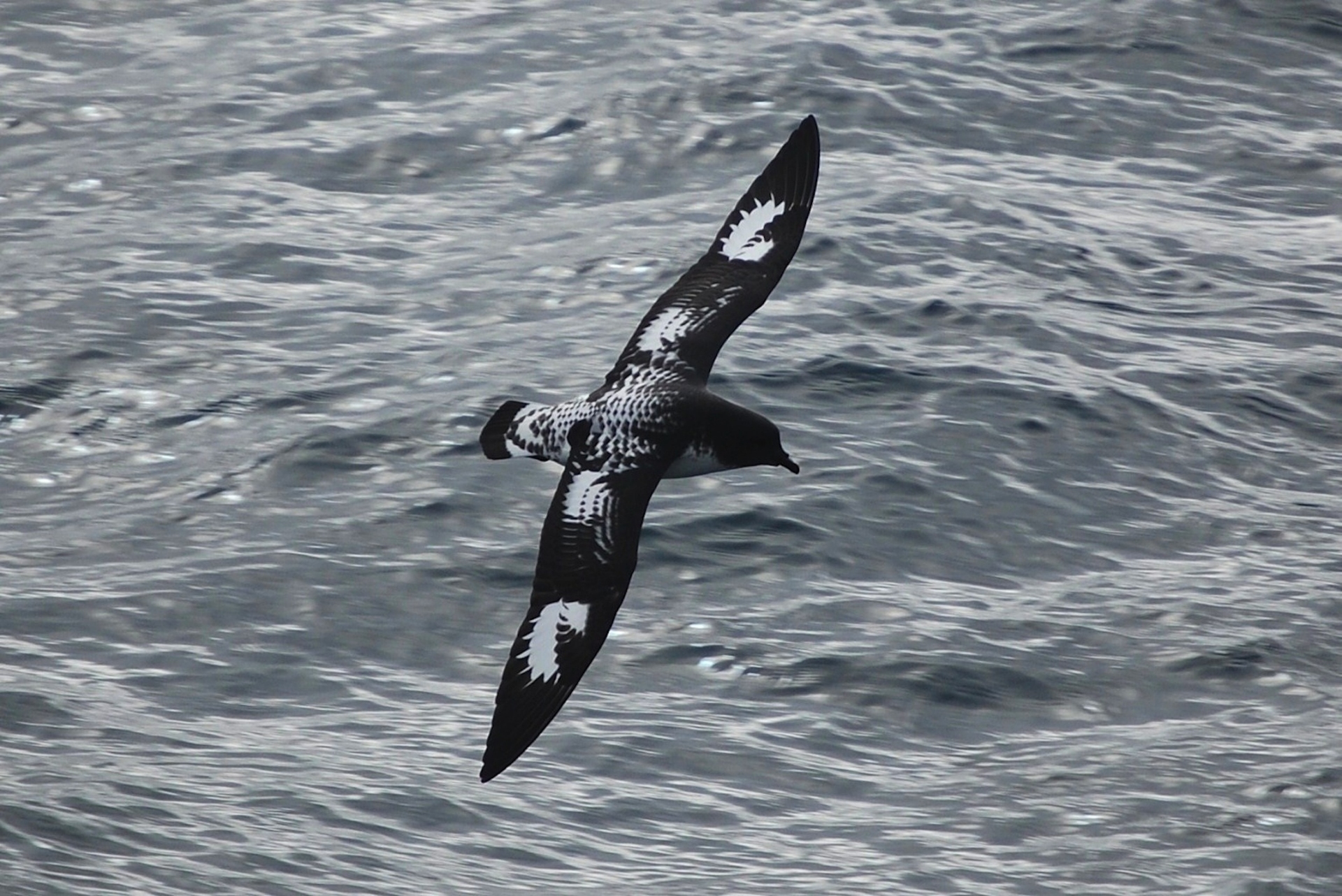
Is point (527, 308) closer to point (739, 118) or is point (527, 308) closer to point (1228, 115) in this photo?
point (739, 118)

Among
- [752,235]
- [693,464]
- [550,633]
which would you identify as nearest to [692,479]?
[752,235]

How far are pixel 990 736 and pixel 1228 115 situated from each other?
9486 mm

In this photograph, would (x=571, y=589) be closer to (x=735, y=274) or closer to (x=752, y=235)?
(x=735, y=274)

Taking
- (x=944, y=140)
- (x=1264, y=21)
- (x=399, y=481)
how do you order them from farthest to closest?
(x=1264, y=21), (x=944, y=140), (x=399, y=481)

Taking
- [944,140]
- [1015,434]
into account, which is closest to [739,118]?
[944,140]

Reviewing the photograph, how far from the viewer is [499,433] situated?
1034 cm

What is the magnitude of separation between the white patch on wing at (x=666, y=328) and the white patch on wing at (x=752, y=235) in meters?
0.64

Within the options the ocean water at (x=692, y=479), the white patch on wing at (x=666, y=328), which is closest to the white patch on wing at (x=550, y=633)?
the ocean water at (x=692, y=479)

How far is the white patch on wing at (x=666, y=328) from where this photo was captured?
10.9 meters

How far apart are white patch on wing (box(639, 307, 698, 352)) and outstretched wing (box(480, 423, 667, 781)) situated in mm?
1212

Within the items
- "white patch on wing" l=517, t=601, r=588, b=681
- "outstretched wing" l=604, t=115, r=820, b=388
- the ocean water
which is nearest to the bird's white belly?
"outstretched wing" l=604, t=115, r=820, b=388

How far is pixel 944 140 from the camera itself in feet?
58.4

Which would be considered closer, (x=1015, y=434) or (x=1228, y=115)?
(x=1015, y=434)

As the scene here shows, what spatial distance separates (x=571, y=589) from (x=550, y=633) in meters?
0.26
